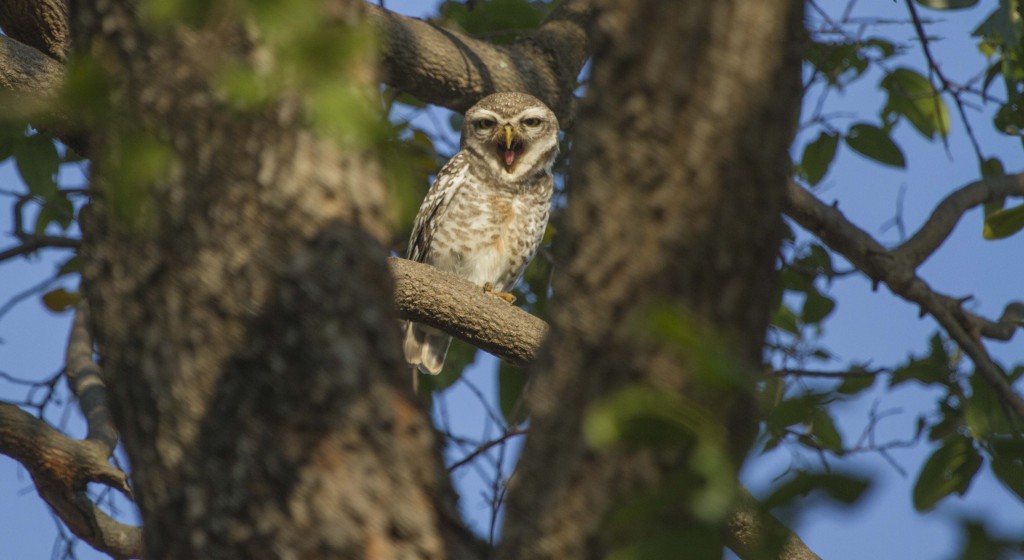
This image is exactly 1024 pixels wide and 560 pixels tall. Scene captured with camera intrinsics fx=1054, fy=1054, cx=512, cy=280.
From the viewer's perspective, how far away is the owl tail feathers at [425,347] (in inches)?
200

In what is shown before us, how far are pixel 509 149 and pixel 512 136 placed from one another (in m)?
0.17

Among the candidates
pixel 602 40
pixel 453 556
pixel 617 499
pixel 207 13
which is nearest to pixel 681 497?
pixel 617 499

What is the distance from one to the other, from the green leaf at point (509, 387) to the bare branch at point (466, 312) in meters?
0.51

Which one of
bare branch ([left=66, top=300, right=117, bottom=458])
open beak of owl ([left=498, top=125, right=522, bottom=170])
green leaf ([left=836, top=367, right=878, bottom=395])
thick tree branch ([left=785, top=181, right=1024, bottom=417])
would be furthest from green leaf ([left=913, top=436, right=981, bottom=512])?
open beak of owl ([left=498, top=125, right=522, bottom=170])

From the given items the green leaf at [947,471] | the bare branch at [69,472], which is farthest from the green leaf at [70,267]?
the green leaf at [947,471]

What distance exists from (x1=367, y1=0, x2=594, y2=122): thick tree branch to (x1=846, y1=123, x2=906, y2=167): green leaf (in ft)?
3.87

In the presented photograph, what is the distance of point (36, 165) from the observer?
314 cm

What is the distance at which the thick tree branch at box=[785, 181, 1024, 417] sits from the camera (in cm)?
377

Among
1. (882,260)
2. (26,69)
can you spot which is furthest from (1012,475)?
(26,69)

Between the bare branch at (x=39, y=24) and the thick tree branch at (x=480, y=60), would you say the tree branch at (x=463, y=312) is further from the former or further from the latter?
the bare branch at (x=39, y=24)

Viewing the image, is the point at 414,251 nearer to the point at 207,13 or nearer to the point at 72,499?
the point at 72,499

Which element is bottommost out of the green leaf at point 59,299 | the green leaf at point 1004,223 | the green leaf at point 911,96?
the green leaf at point 59,299

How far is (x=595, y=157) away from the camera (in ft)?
4.13

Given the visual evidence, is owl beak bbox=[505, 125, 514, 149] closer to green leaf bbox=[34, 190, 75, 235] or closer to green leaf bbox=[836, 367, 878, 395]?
green leaf bbox=[34, 190, 75, 235]
